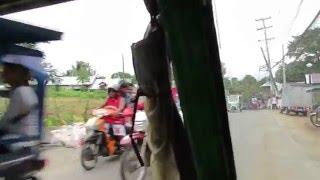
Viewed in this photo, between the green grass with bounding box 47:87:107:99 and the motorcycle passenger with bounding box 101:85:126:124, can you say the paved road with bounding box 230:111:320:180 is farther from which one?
the green grass with bounding box 47:87:107:99

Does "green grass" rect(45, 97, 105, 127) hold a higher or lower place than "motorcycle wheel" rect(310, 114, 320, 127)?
higher

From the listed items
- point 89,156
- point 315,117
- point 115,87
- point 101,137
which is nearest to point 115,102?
point 115,87

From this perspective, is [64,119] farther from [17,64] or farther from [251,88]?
[251,88]

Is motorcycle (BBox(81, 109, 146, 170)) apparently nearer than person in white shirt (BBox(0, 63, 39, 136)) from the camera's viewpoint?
No

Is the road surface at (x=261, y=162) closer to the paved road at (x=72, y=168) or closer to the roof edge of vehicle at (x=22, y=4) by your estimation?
the paved road at (x=72, y=168)

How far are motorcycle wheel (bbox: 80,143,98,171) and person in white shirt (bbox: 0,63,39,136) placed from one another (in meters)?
3.63

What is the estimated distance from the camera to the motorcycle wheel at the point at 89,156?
6953 mm

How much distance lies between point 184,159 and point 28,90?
6.19ft

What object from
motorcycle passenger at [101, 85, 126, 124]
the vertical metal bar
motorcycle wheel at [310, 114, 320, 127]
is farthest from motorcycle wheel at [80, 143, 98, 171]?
motorcycle wheel at [310, 114, 320, 127]

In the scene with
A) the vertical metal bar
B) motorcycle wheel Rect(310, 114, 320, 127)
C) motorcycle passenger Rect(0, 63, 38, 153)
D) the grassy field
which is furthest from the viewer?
motorcycle wheel Rect(310, 114, 320, 127)

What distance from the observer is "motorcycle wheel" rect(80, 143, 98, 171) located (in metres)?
6.95

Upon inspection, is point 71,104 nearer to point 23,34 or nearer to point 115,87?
point 115,87

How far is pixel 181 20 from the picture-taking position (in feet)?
4.83

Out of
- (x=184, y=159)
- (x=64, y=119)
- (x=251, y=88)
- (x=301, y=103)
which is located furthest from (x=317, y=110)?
(x=251, y=88)
